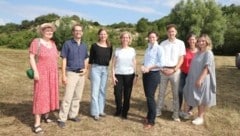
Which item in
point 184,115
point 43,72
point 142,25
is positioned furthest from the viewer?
point 142,25

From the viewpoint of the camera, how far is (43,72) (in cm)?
659

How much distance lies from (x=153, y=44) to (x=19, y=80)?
6.62m

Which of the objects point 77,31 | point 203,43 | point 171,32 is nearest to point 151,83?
point 171,32

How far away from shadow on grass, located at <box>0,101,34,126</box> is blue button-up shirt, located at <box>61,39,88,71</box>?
1374mm

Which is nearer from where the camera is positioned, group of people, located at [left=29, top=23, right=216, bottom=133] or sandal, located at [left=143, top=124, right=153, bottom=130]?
group of people, located at [left=29, top=23, right=216, bottom=133]

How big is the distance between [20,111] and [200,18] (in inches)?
1023

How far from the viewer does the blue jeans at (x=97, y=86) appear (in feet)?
23.8

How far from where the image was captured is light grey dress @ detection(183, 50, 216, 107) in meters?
7.21

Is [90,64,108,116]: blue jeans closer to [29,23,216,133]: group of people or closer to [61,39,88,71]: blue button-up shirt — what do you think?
[29,23,216,133]: group of people

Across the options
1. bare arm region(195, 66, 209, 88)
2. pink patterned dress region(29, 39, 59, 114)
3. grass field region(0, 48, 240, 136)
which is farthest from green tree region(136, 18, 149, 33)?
pink patterned dress region(29, 39, 59, 114)

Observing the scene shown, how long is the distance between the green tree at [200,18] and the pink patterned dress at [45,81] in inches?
971

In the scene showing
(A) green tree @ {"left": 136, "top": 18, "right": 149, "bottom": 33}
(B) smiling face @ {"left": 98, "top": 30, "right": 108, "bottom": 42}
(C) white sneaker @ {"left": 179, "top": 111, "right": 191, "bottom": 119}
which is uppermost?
(A) green tree @ {"left": 136, "top": 18, "right": 149, "bottom": 33}

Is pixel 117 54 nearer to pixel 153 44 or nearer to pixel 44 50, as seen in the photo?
pixel 153 44

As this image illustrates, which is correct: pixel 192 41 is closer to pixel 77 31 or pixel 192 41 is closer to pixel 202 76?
pixel 202 76
